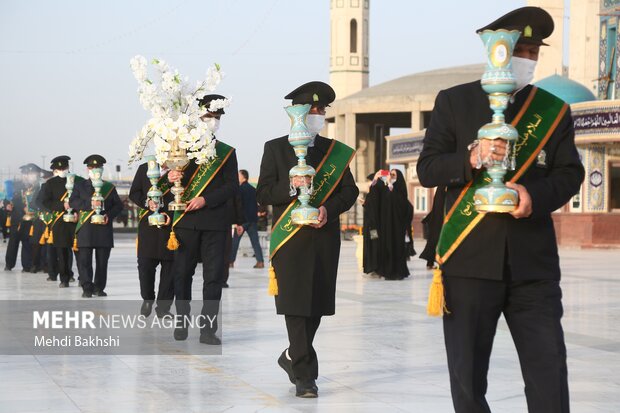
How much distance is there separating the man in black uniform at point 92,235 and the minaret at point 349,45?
54607 mm

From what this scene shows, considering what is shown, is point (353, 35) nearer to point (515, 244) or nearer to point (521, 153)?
point (521, 153)

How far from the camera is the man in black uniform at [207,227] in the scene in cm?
872

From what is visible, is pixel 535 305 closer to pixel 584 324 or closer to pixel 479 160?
pixel 479 160

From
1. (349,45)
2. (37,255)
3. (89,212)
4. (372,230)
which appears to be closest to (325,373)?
(89,212)

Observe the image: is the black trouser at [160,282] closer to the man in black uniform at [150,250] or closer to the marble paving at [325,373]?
the man in black uniform at [150,250]

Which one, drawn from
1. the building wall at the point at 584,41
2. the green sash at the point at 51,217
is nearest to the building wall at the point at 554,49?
the building wall at the point at 584,41

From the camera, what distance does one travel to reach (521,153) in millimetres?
4414

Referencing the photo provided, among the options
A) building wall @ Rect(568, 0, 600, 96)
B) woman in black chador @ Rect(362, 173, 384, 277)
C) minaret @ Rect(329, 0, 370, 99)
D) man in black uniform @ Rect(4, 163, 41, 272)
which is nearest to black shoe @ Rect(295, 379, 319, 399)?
woman in black chador @ Rect(362, 173, 384, 277)

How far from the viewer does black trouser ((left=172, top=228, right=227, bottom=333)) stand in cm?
870

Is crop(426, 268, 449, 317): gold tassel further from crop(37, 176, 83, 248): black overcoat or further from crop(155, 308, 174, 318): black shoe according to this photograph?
crop(37, 176, 83, 248): black overcoat

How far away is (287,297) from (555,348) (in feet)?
8.71

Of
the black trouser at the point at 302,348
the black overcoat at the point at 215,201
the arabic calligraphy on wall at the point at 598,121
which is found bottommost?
the black trouser at the point at 302,348

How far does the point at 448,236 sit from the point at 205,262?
4448 millimetres

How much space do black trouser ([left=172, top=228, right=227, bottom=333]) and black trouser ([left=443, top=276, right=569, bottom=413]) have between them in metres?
4.38
